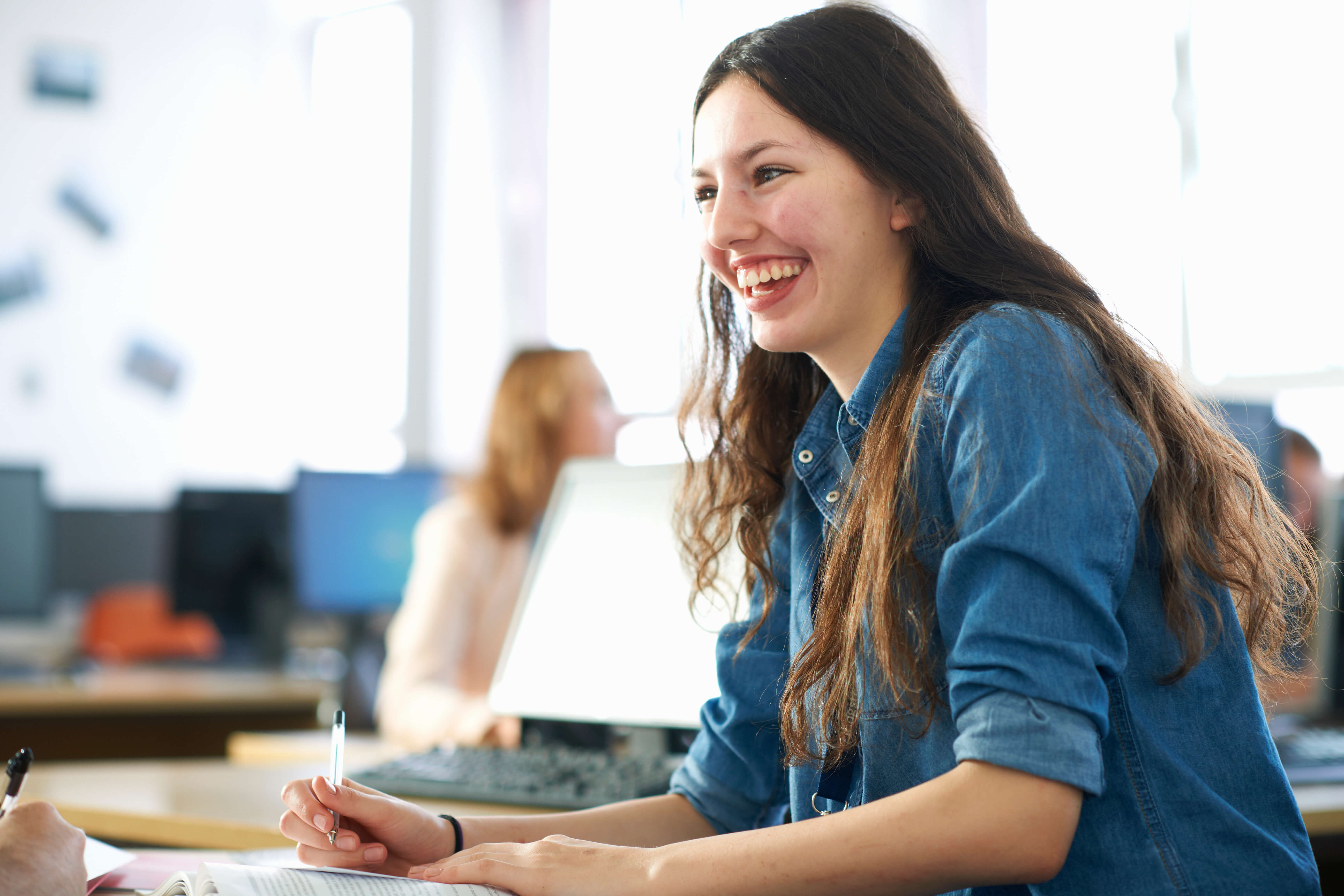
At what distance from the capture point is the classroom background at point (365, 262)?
9.95 feet

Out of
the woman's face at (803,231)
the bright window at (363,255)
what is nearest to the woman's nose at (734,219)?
the woman's face at (803,231)

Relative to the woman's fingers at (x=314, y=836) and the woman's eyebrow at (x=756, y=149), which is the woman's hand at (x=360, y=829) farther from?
the woman's eyebrow at (x=756, y=149)

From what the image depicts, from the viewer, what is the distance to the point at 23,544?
3.11m

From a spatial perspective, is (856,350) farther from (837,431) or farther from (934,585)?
(934,585)

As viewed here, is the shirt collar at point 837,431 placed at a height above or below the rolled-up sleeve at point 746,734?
above

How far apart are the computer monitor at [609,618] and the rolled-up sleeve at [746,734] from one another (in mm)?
253

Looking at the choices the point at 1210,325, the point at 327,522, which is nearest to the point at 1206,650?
the point at 327,522

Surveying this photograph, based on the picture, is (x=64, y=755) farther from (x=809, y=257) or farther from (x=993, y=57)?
(x=993, y=57)

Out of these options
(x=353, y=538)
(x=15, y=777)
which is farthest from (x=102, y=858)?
(x=353, y=538)

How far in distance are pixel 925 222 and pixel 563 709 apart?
0.84m

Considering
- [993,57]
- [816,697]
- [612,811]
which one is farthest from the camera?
[993,57]

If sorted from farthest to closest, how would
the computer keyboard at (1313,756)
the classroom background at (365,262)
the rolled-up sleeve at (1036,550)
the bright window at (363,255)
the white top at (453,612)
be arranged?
the bright window at (363,255) < the classroom background at (365,262) < the white top at (453,612) < the computer keyboard at (1313,756) < the rolled-up sleeve at (1036,550)

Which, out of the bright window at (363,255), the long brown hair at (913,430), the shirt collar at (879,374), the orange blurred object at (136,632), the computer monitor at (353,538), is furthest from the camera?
the bright window at (363,255)

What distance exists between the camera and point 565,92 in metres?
5.13
